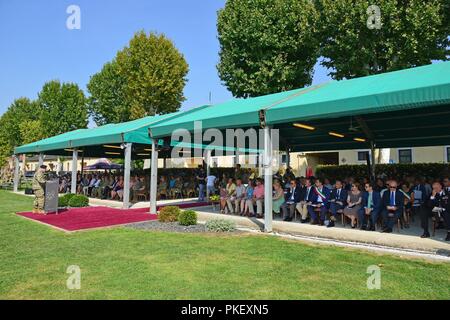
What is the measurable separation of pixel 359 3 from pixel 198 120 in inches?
435

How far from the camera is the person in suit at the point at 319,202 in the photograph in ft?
27.5

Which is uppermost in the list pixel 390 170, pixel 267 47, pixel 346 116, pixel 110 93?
pixel 110 93

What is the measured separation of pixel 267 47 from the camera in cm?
2009

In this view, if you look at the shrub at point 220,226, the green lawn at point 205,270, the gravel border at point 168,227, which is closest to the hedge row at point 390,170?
the shrub at point 220,226

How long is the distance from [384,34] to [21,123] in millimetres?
38217

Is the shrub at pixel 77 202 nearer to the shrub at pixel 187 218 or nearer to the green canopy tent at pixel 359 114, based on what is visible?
the green canopy tent at pixel 359 114

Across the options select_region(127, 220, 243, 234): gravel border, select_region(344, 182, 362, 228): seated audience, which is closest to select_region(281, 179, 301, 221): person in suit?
select_region(344, 182, 362, 228): seated audience

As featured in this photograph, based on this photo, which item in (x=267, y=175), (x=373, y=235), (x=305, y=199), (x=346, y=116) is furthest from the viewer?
(x=346, y=116)

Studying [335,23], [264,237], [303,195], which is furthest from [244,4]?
[264,237]

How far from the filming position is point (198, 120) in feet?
32.9

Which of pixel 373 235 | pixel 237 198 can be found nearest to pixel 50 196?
pixel 237 198

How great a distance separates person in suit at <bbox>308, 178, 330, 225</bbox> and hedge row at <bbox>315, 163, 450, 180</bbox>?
6.37 meters

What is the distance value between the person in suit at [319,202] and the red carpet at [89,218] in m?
5.25

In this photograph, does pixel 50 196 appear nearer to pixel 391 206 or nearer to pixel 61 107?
pixel 391 206
